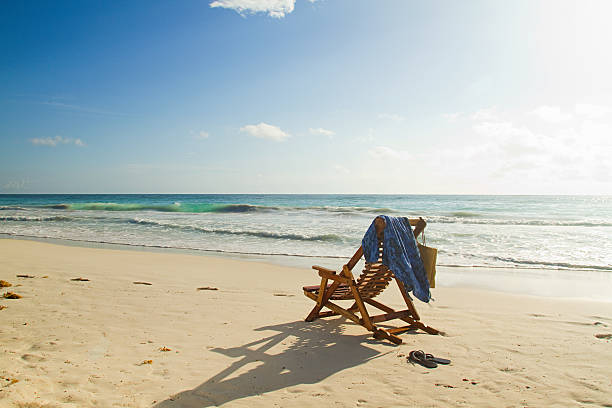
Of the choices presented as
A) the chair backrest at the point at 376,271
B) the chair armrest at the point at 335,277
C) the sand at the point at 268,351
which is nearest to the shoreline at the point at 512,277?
the sand at the point at 268,351

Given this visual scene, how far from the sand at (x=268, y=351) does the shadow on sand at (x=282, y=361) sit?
0.06 feet

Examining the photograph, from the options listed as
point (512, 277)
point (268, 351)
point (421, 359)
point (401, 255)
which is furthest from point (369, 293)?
point (512, 277)

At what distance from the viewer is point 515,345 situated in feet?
13.4

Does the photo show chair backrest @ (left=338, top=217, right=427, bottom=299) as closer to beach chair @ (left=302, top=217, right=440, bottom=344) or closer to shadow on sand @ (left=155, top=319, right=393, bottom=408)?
beach chair @ (left=302, top=217, right=440, bottom=344)

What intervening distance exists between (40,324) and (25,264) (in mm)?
4850

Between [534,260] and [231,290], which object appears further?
[534,260]

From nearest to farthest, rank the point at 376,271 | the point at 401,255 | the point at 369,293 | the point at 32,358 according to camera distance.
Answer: the point at 32,358
the point at 401,255
the point at 376,271
the point at 369,293

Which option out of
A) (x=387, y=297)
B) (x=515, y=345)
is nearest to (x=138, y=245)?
(x=387, y=297)

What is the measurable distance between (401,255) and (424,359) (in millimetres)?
1146

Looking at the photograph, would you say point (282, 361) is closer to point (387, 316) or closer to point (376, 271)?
point (387, 316)

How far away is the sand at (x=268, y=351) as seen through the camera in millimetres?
2875

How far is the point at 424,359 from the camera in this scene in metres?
3.56

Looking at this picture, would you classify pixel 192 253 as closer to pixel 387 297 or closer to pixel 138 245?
pixel 138 245

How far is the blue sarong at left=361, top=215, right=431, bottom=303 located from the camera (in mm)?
4223
